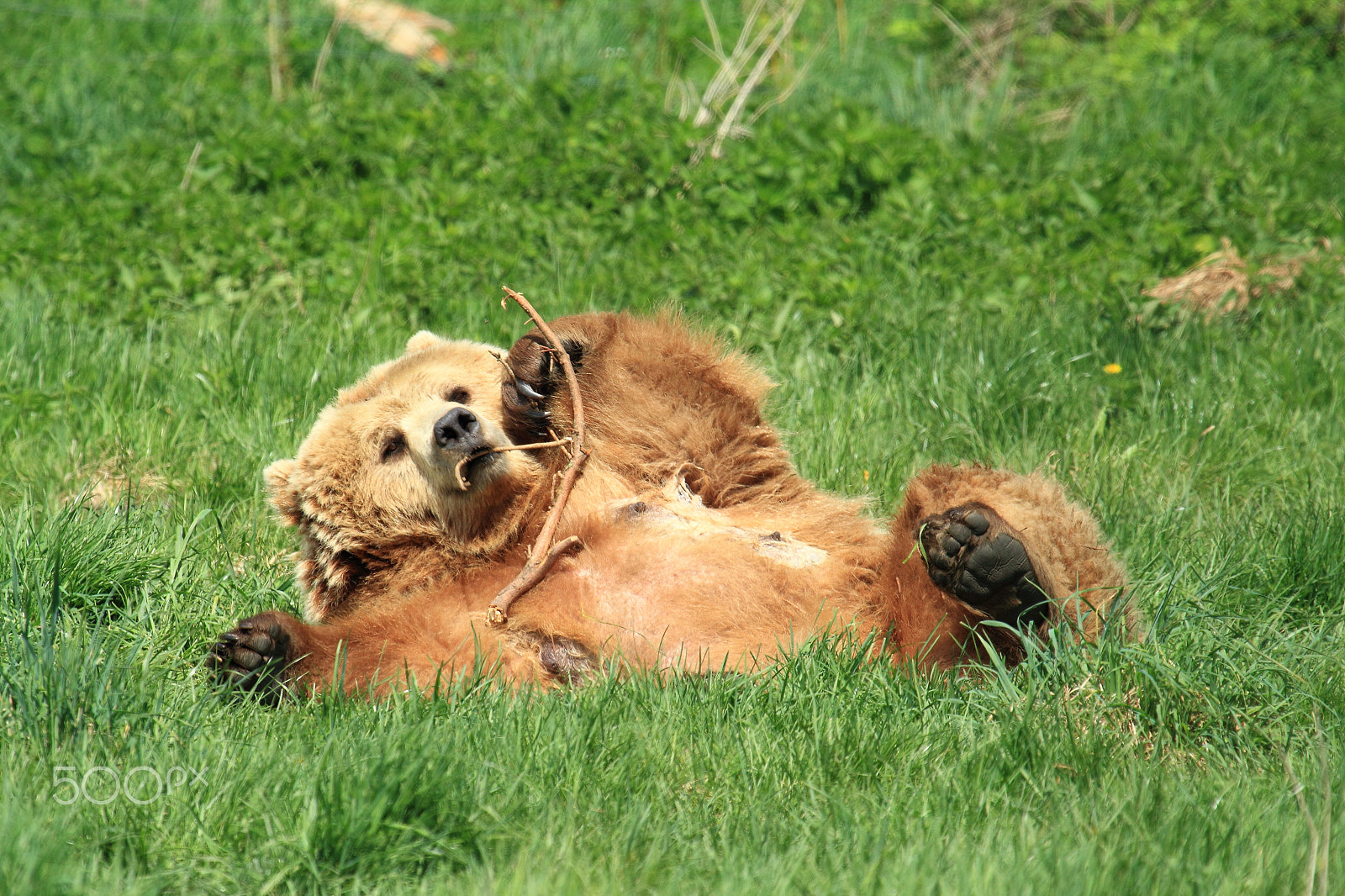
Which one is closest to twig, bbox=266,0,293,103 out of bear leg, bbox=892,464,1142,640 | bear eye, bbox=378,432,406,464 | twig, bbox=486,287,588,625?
bear eye, bbox=378,432,406,464

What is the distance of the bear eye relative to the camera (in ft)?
14.3

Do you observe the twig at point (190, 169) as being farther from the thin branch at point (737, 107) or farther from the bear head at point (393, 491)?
the bear head at point (393, 491)

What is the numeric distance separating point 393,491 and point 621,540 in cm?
88

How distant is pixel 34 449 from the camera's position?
5.27m

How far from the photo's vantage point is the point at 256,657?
3.43 metres

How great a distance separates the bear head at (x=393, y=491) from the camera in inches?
165

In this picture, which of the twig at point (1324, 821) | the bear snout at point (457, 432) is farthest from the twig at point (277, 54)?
the twig at point (1324, 821)

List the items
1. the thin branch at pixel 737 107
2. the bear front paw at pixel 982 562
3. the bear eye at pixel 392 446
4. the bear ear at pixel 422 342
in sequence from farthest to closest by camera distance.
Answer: the thin branch at pixel 737 107 → the bear ear at pixel 422 342 → the bear eye at pixel 392 446 → the bear front paw at pixel 982 562

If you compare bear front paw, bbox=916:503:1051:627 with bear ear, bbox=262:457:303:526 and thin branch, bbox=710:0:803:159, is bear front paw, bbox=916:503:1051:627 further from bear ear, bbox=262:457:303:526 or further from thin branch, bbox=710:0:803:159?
thin branch, bbox=710:0:803:159

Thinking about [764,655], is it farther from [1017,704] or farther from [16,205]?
[16,205]

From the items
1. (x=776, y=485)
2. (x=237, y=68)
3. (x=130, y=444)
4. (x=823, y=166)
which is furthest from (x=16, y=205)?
(x=776, y=485)

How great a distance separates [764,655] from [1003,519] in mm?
844

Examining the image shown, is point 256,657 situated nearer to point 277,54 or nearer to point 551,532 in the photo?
point 551,532

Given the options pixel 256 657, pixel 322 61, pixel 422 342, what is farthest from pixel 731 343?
pixel 322 61
